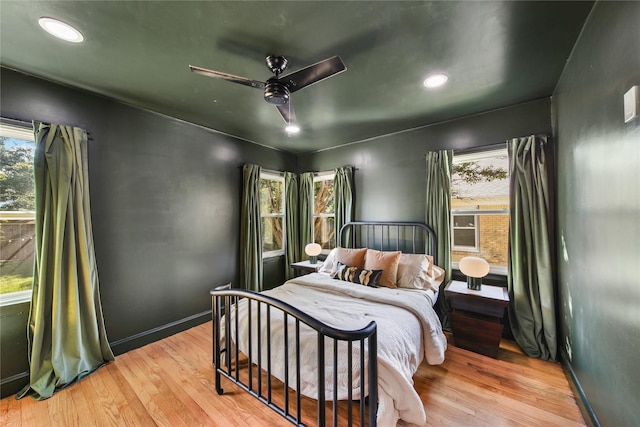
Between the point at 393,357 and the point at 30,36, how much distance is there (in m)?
3.23

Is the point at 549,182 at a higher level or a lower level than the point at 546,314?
higher

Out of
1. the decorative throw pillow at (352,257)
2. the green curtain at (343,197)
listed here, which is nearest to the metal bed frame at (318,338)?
the green curtain at (343,197)

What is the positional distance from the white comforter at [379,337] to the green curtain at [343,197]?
141 centimetres

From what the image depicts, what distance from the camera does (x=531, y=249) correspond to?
8.13 feet

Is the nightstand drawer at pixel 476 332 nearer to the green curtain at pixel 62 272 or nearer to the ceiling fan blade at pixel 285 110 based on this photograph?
the ceiling fan blade at pixel 285 110

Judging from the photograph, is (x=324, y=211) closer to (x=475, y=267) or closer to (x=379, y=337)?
(x=475, y=267)

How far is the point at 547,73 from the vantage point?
81.1 inches

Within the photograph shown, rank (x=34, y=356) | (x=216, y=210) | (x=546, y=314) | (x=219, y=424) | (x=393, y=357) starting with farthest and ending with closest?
(x=216, y=210) < (x=546, y=314) < (x=34, y=356) < (x=219, y=424) < (x=393, y=357)

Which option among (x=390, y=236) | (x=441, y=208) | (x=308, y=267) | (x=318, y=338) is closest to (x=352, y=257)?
(x=390, y=236)

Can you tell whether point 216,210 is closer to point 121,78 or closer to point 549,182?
point 121,78

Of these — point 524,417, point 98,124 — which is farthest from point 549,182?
point 98,124

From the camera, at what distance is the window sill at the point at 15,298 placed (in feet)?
6.46

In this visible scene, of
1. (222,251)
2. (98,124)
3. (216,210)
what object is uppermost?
(98,124)

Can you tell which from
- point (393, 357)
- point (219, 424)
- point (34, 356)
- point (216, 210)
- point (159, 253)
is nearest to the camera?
point (393, 357)
